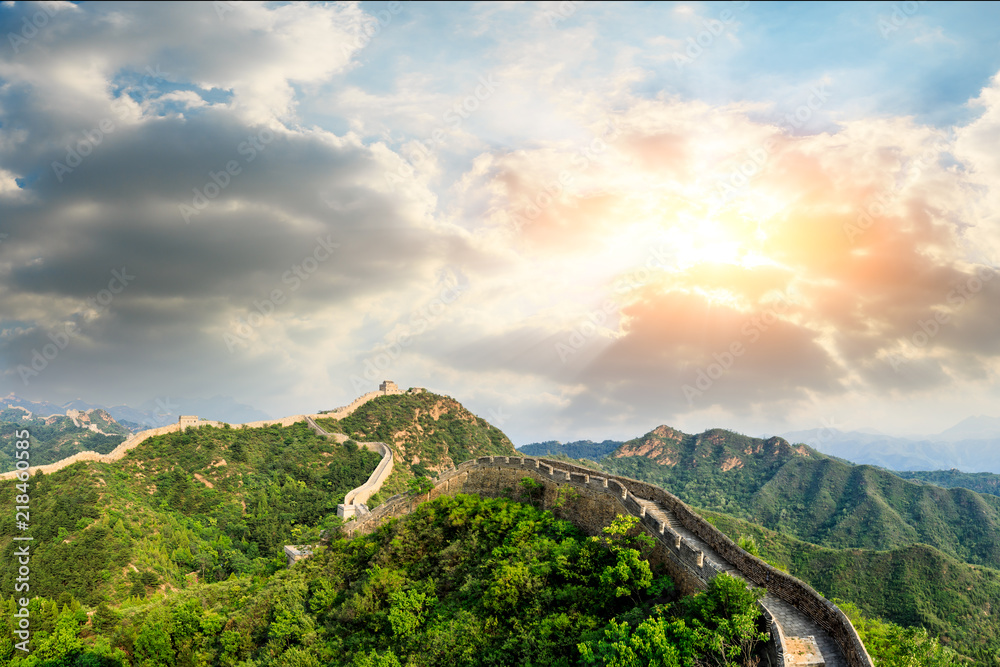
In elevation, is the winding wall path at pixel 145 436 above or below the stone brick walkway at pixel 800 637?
above

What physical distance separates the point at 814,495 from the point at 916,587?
60.7 m

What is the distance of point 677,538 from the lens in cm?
1886

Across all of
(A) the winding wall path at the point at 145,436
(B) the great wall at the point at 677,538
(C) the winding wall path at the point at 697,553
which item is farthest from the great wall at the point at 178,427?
(C) the winding wall path at the point at 697,553

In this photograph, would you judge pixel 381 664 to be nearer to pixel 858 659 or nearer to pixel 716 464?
pixel 858 659

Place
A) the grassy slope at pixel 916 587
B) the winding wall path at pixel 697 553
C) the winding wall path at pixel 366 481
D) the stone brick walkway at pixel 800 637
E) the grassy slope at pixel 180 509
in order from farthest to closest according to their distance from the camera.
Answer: the grassy slope at pixel 916 587
the winding wall path at pixel 366 481
the grassy slope at pixel 180 509
the winding wall path at pixel 697 553
the stone brick walkway at pixel 800 637

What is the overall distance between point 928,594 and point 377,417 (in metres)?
75.4

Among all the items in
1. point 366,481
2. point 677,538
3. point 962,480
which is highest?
point 366,481

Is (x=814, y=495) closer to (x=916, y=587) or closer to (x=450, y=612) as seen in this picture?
(x=916, y=587)

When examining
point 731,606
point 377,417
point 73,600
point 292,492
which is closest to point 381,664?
point 731,606

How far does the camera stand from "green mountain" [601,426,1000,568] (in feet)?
321

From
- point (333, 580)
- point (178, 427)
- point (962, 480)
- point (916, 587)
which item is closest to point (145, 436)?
point (178, 427)

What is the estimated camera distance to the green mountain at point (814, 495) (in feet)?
321

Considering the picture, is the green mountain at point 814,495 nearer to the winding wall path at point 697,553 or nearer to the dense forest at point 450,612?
the dense forest at point 450,612

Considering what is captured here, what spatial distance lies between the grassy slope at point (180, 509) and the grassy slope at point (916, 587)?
55127 millimetres
